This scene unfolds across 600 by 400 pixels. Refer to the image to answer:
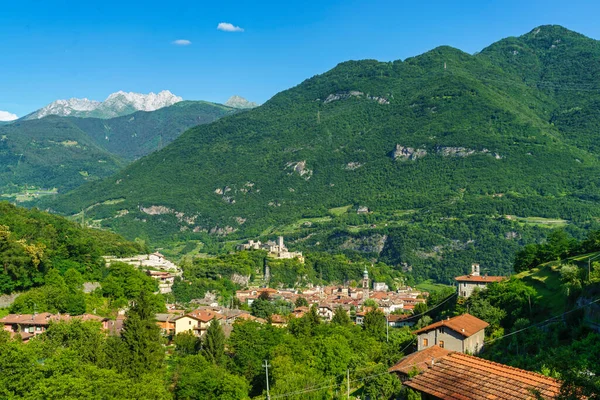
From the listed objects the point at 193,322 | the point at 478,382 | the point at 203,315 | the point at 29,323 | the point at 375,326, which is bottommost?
the point at 193,322

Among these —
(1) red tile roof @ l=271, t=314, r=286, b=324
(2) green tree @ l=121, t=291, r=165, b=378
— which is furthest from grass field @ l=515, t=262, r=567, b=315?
(2) green tree @ l=121, t=291, r=165, b=378

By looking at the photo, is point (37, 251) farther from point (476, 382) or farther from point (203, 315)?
point (476, 382)

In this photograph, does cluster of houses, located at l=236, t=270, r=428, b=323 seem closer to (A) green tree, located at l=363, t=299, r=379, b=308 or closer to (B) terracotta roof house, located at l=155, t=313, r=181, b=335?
(A) green tree, located at l=363, t=299, r=379, b=308

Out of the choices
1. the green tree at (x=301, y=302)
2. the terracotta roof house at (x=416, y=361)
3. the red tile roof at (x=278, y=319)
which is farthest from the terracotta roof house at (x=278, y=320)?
the terracotta roof house at (x=416, y=361)

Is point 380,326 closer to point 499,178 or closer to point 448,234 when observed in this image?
point 448,234

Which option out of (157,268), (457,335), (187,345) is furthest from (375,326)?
(157,268)

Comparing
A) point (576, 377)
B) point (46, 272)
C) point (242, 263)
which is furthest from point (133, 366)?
point (242, 263)

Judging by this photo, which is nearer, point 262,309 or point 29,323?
point 29,323
